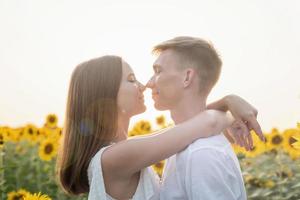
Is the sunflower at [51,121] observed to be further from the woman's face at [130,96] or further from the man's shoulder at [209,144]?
the man's shoulder at [209,144]

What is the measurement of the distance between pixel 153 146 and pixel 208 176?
331mm

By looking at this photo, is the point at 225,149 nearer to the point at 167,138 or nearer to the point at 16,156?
the point at 167,138

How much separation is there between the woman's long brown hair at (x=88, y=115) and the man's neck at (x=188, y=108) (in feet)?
1.13

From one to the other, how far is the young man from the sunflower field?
3499 mm

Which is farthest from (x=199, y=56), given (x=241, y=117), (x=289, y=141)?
(x=289, y=141)

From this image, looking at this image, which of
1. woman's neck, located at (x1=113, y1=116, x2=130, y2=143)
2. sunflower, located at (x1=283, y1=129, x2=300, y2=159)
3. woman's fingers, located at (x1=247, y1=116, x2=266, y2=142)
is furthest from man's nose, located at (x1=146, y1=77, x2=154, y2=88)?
sunflower, located at (x1=283, y1=129, x2=300, y2=159)

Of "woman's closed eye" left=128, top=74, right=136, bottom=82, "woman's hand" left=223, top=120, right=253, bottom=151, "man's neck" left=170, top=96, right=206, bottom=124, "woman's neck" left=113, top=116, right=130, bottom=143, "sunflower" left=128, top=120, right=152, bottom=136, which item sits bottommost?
"sunflower" left=128, top=120, right=152, bottom=136

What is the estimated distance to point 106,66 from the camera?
3506 millimetres

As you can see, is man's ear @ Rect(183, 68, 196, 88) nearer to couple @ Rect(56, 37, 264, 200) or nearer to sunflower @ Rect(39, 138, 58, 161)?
couple @ Rect(56, 37, 264, 200)

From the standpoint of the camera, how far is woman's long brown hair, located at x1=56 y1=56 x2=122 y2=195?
346cm

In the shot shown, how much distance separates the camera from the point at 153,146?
3148 mm

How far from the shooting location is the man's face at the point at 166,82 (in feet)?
11.1

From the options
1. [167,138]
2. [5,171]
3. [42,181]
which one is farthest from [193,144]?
[5,171]

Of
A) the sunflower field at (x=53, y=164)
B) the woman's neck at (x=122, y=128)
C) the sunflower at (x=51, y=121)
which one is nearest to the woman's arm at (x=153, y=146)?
the woman's neck at (x=122, y=128)
